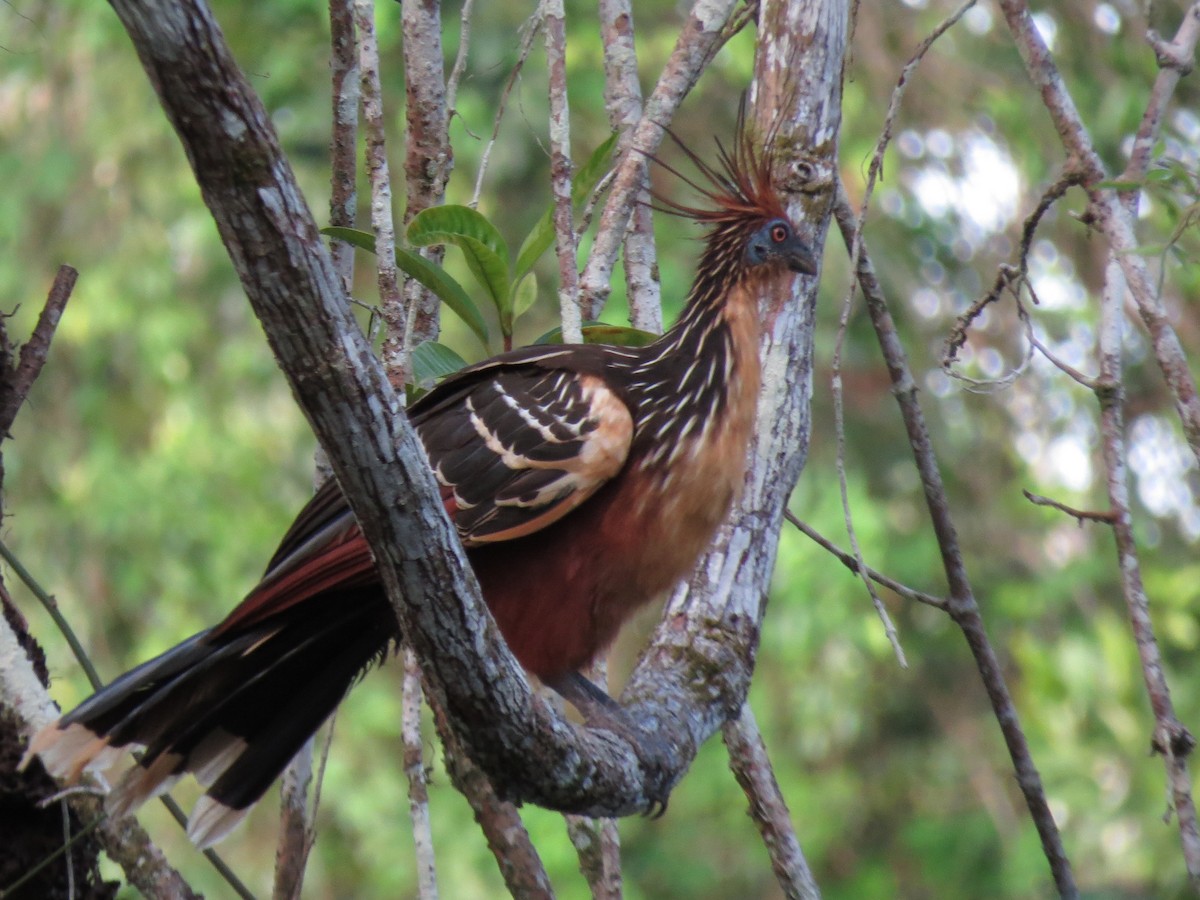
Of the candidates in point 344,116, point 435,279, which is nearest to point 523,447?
point 435,279

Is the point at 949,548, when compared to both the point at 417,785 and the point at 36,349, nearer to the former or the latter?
the point at 417,785

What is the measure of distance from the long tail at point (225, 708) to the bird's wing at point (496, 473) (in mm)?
83

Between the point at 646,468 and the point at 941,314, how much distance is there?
557cm

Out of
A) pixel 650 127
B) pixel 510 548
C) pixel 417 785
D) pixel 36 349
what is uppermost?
pixel 36 349

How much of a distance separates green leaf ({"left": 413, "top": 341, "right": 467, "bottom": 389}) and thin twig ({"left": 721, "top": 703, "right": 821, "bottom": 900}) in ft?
3.33

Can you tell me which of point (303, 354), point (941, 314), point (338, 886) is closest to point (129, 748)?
point (303, 354)

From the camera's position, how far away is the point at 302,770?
3.12m

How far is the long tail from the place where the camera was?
2.63 meters

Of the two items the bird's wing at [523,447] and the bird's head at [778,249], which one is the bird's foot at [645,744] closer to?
the bird's wing at [523,447]

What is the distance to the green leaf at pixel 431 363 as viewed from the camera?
304cm

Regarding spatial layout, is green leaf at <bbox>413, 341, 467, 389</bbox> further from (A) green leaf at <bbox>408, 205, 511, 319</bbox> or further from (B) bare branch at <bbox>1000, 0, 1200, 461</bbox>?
(B) bare branch at <bbox>1000, 0, 1200, 461</bbox>

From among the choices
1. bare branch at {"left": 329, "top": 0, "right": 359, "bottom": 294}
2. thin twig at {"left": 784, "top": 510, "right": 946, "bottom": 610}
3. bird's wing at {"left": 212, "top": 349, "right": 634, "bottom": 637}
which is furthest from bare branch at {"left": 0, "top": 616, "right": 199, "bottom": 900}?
thin twig at {"left": 784, "top": 510, "right": 946, "bottom": 610}

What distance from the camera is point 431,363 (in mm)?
3051

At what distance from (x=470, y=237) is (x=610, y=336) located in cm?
60
